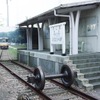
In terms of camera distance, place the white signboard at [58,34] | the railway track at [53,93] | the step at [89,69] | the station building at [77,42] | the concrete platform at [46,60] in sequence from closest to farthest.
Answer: the railway track at [53,93] → the step at [89,69] → the station building at [77,42] → the concrete platform at [46,60] → the white signboard at [58,34]

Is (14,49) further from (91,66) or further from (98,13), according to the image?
(91,66)

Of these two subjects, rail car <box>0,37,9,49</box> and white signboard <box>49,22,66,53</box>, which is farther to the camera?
rail car <box>0,37,9,49</box>

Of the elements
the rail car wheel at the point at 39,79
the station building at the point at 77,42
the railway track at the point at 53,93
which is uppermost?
the station building at the point at 77,42

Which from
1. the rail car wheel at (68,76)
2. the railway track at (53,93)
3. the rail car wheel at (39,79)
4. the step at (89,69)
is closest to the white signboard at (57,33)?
the step at (89,69)

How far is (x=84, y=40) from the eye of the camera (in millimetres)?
12406

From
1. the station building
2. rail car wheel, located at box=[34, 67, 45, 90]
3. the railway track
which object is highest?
the station building

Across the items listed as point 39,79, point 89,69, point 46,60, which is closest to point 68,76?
point 39,79

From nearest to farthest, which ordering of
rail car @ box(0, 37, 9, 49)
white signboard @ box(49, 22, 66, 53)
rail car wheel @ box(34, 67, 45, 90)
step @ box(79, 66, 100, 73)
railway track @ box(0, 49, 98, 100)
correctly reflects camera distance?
railway track @ box(0, 49, 98, 100) < rail car wheel @ box(34, 67, 45, 90) < step @ box(79, 66, 100, 73) < white signboard @ box(49, 22, 66, 53) < rail car @ box(0, 37, 9, 49)

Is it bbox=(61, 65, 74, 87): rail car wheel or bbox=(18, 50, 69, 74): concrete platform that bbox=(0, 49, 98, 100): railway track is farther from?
bbox=(18, 50, 69, 74): concrete platform

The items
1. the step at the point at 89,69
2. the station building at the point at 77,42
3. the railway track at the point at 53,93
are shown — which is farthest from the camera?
the station building at the point at 77,42

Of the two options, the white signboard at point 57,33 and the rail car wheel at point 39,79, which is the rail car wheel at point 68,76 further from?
the white signboard at point 57,33

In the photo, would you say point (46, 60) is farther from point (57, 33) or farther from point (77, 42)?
point (77, 42)

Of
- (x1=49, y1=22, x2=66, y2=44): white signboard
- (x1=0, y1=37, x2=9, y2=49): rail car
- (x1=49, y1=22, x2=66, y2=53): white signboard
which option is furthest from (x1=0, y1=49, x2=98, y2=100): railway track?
(x1=0, y1=37, x2=9, y2=49): rail car

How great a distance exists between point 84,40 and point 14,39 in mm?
7895
